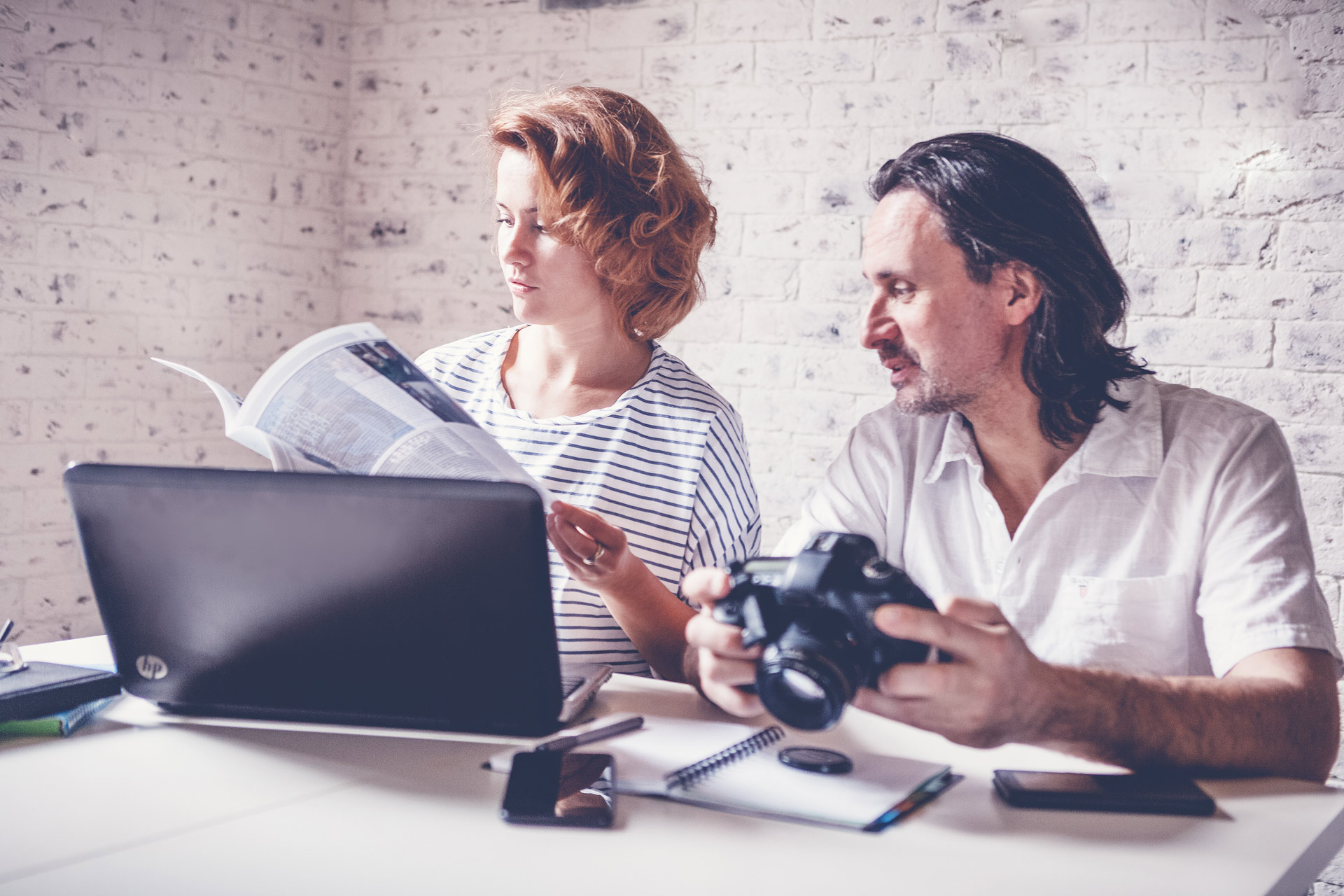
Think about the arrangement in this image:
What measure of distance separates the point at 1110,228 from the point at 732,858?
216 cm

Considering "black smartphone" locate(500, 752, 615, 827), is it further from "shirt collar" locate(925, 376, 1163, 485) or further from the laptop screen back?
"shirt collar" locate(925, 376, 1163, 485)

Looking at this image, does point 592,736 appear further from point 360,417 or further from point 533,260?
point 533,260

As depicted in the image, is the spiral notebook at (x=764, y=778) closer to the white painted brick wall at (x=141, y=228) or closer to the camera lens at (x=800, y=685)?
the camera lens at (x=800, y=685)

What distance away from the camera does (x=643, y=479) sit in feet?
5.05

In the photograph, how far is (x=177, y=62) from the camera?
3016mm

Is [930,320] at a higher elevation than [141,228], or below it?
below

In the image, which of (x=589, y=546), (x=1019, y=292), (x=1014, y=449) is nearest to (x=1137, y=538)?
(x=1014, y=449)

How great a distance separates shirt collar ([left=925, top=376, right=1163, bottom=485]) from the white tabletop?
1.48ft

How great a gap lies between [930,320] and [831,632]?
0.72 metres

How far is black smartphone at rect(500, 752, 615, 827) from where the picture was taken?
0.77 meters

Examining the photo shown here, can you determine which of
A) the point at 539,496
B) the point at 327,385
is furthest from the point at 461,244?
the point at 539,496

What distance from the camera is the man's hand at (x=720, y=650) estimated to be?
33.9 inches

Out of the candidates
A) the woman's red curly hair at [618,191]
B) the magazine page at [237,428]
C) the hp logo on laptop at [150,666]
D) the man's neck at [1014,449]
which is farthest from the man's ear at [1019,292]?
the hp logo on laptop at [150,666]

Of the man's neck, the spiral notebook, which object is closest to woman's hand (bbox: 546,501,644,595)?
the spiral notebook
